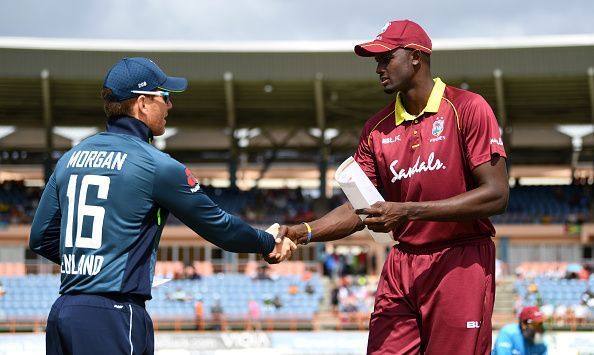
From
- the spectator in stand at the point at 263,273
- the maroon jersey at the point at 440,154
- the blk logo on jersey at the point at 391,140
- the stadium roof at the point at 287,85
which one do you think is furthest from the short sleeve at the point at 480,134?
the stadium roof at the point at 287,85

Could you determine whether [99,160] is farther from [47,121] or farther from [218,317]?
[47,121]

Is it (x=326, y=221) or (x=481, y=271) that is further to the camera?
(x=326, y=221)

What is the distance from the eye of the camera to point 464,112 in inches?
187

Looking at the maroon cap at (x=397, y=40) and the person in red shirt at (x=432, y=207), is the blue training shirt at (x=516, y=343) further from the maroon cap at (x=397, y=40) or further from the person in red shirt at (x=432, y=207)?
the maroon cap at (x=397, y=40)

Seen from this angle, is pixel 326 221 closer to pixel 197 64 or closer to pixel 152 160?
pixel 152 160

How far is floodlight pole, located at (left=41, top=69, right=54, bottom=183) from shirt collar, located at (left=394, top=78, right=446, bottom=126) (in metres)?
29.9

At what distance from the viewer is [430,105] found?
4871 mm

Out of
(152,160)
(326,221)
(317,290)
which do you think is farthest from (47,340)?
(317,290)

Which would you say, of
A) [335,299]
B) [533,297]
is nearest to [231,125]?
[335,299]

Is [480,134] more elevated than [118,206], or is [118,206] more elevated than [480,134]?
[480,134]

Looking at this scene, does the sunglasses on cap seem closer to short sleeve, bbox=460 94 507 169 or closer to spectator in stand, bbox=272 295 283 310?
short sleeve, bbox=460 94 507 169

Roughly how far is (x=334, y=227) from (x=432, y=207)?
0.86m

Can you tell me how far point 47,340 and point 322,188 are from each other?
1236 inches

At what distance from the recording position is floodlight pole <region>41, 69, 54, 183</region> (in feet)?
110
